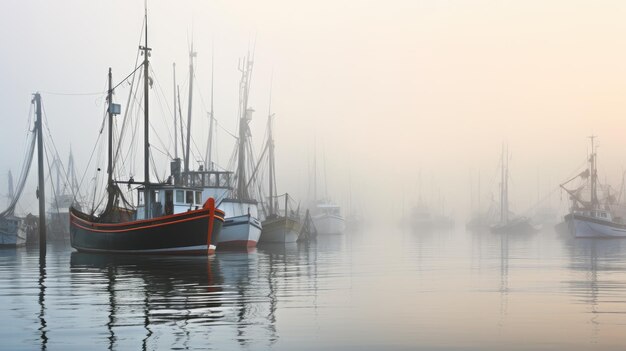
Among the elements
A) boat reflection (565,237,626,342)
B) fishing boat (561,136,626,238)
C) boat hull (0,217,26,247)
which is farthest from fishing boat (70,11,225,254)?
fishing boat (561,136,626,238)

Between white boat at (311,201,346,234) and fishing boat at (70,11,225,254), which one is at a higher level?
fishing boat at (70,11,225,254)

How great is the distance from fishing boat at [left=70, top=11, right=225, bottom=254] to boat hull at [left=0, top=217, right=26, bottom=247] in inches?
601

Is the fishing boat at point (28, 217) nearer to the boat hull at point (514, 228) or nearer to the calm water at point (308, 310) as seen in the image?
the calm water at point (308, 310)

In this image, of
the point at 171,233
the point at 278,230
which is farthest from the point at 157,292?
the point at 278,230

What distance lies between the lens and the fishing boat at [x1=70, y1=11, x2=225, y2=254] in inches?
1711

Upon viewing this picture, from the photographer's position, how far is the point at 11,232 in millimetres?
66812

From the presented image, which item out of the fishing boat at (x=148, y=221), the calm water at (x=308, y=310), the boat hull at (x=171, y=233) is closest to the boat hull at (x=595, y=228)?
the fishing boat at (x=148, y=221)

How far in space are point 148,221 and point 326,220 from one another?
313 feet

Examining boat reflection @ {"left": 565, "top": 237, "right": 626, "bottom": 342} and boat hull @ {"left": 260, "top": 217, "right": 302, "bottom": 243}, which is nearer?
boat reflection @ {"left": 565, "top": 237, "right": 626, "bottom": 342}

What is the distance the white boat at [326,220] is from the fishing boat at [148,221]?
85.0 m

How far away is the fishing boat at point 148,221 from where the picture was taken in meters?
43.5

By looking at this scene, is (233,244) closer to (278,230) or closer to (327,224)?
(278,230)

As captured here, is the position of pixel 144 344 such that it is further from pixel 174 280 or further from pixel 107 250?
pixel 107 250

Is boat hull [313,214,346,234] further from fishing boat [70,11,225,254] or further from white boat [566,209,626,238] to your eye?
fishing boat [70,11,225,254]
